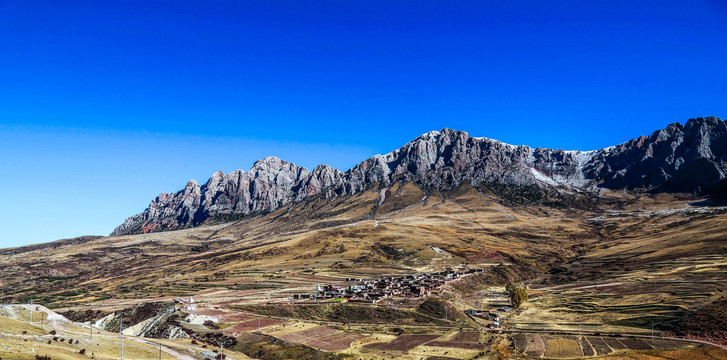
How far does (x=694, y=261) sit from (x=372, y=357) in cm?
15246

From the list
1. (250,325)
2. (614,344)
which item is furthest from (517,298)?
(250,325)

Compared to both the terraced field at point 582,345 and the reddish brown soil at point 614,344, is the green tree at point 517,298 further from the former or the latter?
the reddish brown soil at point 614,344

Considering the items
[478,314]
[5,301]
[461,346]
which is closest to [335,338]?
[461,346]

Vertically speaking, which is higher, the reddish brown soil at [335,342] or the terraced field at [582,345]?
the reddish brown soil at [335,342]

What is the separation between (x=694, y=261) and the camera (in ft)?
557

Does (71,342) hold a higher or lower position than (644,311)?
higher

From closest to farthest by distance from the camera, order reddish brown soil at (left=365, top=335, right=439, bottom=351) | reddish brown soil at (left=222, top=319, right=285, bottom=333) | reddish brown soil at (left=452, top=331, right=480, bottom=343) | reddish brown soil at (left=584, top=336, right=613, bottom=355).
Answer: reddish brown soil at (left=584, top=336, right=613, bottom=355) < reddish brown soil at (left=365, top=335, right=439, bottom=351) < reddish brown soil at (left=452, top=331, right=480, bottom=343) < reddish brown soil at (left=222, top=319, right=285, bottom=333)

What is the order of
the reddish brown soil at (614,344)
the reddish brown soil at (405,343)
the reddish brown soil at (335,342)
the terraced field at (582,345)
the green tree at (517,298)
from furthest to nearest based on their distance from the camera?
the green tree at (517,298)
the reddish brown soil at (335,342)
the reddish brown soil at (405,343)
the reddish brown soil at (614,344)
the terraced field at (582,345)

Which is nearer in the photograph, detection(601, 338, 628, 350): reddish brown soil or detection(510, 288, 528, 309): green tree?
detection(601, 338, 628, 350): reddish brown soil

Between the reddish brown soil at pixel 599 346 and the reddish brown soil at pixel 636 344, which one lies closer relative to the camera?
the reddish brown soil at pixel 599 346

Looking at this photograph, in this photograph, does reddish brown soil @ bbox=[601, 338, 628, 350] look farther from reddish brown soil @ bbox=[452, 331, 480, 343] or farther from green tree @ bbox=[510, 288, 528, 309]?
green tree @ bbox=[510, 288, 528, 309]

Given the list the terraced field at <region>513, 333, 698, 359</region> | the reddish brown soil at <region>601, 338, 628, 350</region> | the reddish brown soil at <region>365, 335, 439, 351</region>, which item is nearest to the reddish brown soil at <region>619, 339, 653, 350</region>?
the terraced field at <region>513, 333, 698, 359</region>

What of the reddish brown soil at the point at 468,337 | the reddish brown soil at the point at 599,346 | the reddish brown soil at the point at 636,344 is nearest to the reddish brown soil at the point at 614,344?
the reddish brown soil at the point at 599,346

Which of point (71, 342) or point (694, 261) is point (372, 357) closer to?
point (71, 342)
